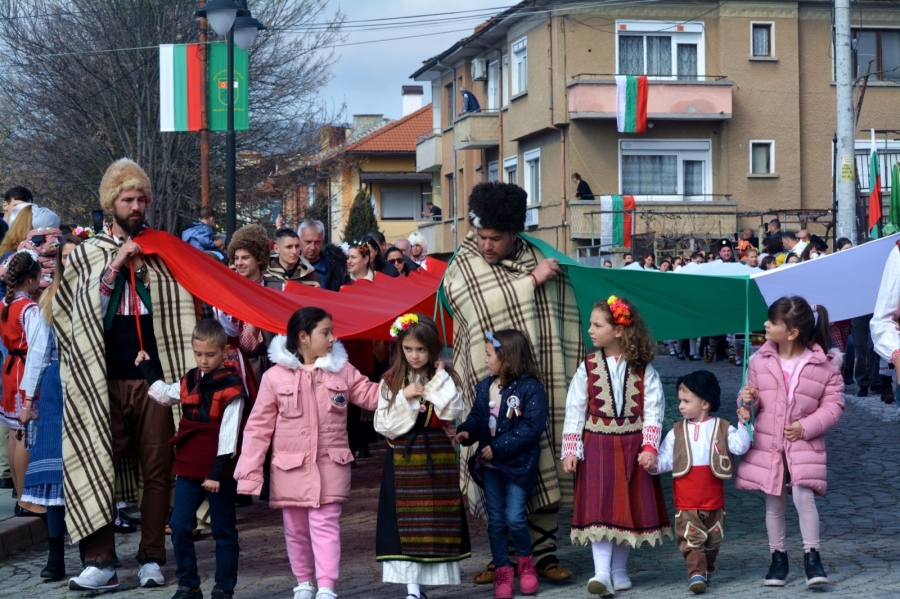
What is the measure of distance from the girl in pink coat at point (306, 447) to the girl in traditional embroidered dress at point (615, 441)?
125cm

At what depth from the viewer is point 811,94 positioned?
32.4 meters

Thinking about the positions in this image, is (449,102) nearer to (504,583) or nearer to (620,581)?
(620,581)

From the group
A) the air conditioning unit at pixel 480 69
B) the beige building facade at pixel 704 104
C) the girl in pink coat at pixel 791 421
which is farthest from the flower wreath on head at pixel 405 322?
the air conditioning unit at pixel 480 69

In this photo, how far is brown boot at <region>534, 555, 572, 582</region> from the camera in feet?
21.8

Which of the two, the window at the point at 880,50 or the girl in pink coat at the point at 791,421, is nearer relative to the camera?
the girl in pink coat at the point at 791,421

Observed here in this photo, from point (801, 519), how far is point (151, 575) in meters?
3.53

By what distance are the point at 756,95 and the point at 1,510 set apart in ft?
88.1

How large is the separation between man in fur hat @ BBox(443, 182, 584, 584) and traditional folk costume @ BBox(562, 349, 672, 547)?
0.27 metres

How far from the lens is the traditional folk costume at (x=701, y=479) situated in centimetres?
644

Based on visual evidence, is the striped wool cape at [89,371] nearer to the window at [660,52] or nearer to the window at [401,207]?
the window at [660,52]

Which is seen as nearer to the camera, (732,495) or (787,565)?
(787,565)

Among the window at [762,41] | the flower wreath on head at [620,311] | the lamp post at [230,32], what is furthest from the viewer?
the window at [762,41]

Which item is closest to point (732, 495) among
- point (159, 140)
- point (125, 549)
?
point (125, 549)

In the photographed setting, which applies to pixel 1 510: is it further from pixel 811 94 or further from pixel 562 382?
pixel 811 94
